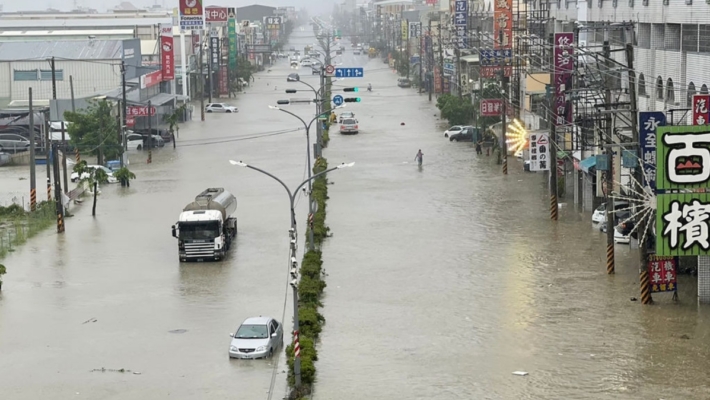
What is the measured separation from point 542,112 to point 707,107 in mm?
26354

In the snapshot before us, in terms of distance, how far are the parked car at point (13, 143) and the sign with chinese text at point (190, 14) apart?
31.1 meters

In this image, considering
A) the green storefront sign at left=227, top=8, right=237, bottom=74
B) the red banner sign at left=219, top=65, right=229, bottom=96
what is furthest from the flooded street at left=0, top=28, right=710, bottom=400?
the green storefront sign at left=227, top=8, right=237, bottom=74

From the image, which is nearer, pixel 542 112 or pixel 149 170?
pixel 542 112

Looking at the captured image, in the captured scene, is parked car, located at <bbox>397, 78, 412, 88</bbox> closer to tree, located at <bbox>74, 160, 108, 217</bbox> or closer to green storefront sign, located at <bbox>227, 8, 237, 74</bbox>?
green storefront sign, located at <bbox>227, 8, 237, 74</bbox>

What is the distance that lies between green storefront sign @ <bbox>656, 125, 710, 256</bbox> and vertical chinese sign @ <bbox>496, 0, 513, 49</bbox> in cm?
3916

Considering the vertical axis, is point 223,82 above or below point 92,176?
above

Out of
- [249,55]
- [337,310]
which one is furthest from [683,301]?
[249,55]

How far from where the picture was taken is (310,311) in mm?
27484

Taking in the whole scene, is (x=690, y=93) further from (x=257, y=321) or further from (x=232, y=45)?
(x=232, y=45)

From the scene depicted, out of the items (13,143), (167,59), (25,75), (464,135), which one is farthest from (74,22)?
(464,135)

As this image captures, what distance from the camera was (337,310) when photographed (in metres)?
29.6

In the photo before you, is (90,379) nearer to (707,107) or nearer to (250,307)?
(250,307)

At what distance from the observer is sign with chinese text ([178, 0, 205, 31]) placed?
9359cm

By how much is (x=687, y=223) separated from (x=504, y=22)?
136 ft
